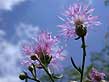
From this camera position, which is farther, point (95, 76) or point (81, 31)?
point (95, 76)

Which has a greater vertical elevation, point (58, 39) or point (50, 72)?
point (58, 39)

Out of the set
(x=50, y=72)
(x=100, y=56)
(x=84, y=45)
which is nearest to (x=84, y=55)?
(x=84, y=45)

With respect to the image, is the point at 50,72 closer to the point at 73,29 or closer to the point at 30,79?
the point at 30,79

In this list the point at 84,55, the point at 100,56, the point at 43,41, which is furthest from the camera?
the point at 100,56

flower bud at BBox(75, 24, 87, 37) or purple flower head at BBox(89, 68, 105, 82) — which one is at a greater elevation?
flower bud at BBox(75, 24, 87, 37)

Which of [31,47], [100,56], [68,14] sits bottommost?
[100,56]

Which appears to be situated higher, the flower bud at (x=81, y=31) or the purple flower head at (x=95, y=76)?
the flower bud at (x=81, y=31)

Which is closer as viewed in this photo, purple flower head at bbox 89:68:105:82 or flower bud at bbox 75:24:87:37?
flower bud at bbox 75:24:87:37

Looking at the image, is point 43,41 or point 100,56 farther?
point 100,56

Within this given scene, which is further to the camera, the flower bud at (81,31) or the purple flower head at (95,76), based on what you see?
the purple flower head at (95,76)

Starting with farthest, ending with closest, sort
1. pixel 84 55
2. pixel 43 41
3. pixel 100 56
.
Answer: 1. pixel 100 56
2. pixel 43 41
3. pixel 84 55

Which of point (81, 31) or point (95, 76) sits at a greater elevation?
point (81, 31)
